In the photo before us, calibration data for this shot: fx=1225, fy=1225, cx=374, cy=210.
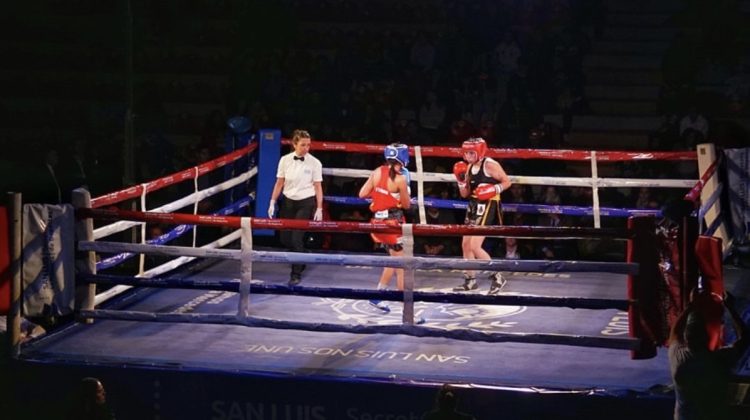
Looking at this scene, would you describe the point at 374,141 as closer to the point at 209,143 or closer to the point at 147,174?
the point at 209,143

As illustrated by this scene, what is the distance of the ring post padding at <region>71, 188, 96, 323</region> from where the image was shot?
23.5 ft

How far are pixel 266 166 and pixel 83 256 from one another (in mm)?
3384

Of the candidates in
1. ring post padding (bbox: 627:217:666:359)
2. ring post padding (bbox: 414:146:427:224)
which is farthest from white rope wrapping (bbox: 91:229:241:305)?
ring post padding (bbox: 627:217:666:359)

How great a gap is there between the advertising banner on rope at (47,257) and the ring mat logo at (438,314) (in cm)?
190

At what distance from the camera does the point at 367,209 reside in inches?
452

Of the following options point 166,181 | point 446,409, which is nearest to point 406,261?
point 446,409

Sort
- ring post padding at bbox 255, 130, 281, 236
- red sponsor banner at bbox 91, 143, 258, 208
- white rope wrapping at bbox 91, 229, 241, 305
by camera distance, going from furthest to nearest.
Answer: ring post padding at bbox 255, 130, 281, 236, white rope wrapping at bbox 91, 229, 241, 305, red sponsor banner at bbox 91, 143, 258, 208

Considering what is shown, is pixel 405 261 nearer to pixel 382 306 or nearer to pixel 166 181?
pixel 382 306

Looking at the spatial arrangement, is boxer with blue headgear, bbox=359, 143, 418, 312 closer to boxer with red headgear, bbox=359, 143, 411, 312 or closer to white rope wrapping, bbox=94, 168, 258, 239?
boxer with red headgear, bbox=359, 143, 411, 312

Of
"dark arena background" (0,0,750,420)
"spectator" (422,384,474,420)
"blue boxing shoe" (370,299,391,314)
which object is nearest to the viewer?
"spectator" (422,384,474,420)

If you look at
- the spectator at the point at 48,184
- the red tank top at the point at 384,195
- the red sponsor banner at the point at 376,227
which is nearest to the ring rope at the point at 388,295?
the red sponsor banner at the point at 376,227

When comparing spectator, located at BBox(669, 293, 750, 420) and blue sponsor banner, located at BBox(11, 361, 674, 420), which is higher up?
spectator, located at BBox(669, 293, 750, 420)

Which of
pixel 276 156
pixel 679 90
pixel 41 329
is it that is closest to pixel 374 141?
pixel 276 156

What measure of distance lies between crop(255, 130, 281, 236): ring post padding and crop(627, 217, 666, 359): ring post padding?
15.0 ft
